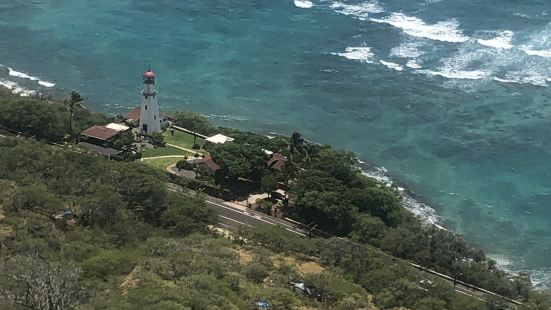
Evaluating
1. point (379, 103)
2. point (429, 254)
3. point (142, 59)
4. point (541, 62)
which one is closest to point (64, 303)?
point (429, 254)

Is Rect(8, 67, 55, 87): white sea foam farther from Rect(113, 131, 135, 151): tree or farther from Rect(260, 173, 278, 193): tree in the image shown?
Rect(260, 173, 278, 193): tree

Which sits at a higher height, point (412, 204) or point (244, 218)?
point (244, 218)

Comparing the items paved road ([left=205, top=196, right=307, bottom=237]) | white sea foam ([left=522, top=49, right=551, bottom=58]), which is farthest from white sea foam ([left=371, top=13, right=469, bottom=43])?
paved road ([left=205, top=196, right=307, bottom=237])

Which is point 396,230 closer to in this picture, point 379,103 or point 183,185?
point 183,185

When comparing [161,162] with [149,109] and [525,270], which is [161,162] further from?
[525,270]

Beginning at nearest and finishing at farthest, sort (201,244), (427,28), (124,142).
Answer: (201,244) < (124,142) < (427,28)

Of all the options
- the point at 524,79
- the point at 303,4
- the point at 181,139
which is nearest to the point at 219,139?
the point at 181,139

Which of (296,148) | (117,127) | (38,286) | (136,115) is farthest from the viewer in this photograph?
(136,115)
